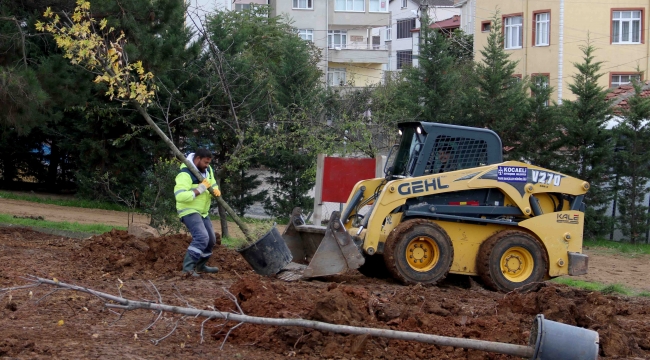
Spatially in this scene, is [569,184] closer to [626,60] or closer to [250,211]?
[250,211]

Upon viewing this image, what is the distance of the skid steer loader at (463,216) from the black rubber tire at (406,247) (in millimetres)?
13

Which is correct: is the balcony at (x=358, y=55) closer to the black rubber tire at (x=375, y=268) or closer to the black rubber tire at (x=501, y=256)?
the black rubber tire at (x=375, y=268)

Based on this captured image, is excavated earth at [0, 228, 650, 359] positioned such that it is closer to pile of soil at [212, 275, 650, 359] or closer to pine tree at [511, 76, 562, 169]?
pile of soil at [212, 275, 650, 359]

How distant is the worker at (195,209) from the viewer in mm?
9805

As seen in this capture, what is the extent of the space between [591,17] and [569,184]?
2791 centimetres

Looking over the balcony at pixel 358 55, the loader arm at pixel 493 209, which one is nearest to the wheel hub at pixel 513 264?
the loader arm at pixel 493 209

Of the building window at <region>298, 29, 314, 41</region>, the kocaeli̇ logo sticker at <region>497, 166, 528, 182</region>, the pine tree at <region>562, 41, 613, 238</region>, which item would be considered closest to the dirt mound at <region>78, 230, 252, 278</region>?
the kocaeli̇ logo sticker at <region>497, 166, 528, 182</region>

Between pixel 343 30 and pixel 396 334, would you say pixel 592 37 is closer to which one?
pixel 343 30

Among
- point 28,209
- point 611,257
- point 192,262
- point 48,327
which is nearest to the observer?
point 48,327

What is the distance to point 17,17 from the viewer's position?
14.0 metres

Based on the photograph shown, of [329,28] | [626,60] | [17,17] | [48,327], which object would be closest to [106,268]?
[48,327]

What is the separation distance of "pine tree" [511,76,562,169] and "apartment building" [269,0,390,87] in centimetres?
3354

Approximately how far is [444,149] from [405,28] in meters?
58.5

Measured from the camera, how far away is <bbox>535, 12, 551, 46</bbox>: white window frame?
3656 centimetres
